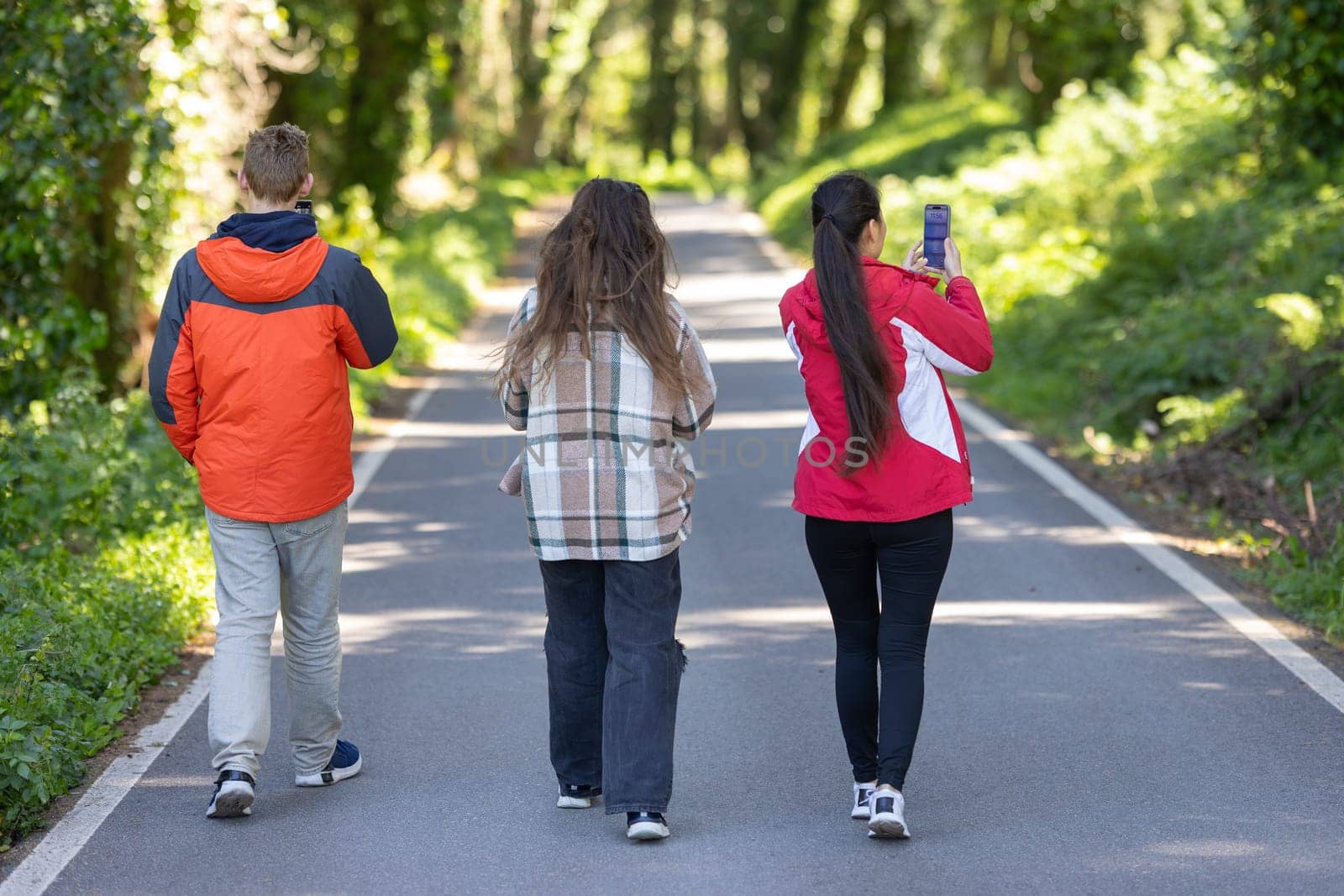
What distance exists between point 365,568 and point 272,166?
3.91 m

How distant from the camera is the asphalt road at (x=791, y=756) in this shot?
476 cm

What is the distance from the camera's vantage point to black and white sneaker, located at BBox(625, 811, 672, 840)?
4938 millimetres

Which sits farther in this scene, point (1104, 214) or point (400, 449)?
point (1104, 214)

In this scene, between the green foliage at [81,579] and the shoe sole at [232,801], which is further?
the green foliage at [81,579]

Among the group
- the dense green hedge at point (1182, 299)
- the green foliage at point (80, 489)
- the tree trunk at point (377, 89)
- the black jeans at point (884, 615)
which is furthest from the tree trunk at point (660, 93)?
the black jeans at point (884, 615)

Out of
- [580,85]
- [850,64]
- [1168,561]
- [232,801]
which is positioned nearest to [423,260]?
[1168,561]

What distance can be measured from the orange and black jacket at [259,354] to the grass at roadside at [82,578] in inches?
46.0

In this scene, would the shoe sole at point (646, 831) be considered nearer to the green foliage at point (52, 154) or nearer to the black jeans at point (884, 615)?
the black jeans at point (884, 615)

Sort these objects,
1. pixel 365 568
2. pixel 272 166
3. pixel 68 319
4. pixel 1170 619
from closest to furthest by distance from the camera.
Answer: pixel 272 166
pixel 1170 619
pixel 365 568
pixel 68 319

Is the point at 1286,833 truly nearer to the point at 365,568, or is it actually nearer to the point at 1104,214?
the point at 365,568

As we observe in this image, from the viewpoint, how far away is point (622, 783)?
495 cm

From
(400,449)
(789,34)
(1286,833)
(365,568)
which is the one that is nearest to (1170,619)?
(1286,833)

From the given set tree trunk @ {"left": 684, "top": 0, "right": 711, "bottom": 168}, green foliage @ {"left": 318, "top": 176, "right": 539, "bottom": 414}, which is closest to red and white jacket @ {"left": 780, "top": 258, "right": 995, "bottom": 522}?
green foliage @ {"left": 318, "top": 176, "right": 539, "bottom": 414}

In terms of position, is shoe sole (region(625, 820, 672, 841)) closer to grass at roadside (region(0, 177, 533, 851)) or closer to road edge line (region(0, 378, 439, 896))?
road edge line (region(0, 378, 439, 896))
